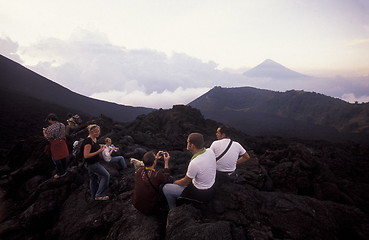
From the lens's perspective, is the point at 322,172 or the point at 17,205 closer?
the point at 17,205

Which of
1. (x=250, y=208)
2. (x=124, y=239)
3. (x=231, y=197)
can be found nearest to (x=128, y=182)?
(x=124, y=239)

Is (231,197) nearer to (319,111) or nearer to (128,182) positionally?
(128,182)

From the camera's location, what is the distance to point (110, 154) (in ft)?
19.2

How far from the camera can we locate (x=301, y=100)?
9075 cm

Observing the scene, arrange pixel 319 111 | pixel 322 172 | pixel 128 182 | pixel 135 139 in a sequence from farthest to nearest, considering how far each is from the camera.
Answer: pixel 319 111 < pixel 135 139 < pixel 322 172 < pixel 128 182

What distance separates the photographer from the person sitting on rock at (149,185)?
3.84 metres

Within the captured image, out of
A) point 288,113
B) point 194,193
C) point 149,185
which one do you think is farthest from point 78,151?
point 288,113

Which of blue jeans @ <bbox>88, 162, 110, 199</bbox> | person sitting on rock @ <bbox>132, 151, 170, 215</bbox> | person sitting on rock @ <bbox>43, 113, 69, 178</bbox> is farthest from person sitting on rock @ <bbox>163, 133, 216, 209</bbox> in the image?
person sitting on rock @ <bbox>43, 113, 69, 178</bbox>

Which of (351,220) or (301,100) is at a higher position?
(301,100)

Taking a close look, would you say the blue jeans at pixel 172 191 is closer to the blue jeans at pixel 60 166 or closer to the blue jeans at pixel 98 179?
the blue jeans at pixel 98 179

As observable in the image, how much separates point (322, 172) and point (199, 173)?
7.95 metres

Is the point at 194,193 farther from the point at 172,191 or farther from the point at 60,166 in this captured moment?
the point at 60,166

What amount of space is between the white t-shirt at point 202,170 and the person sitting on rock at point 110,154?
2.75 m

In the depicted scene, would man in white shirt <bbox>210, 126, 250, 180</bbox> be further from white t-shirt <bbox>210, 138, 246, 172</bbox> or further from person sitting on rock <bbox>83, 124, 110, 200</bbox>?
person sitting on rock <bbox>83, 124, 110, 200</bbox>
